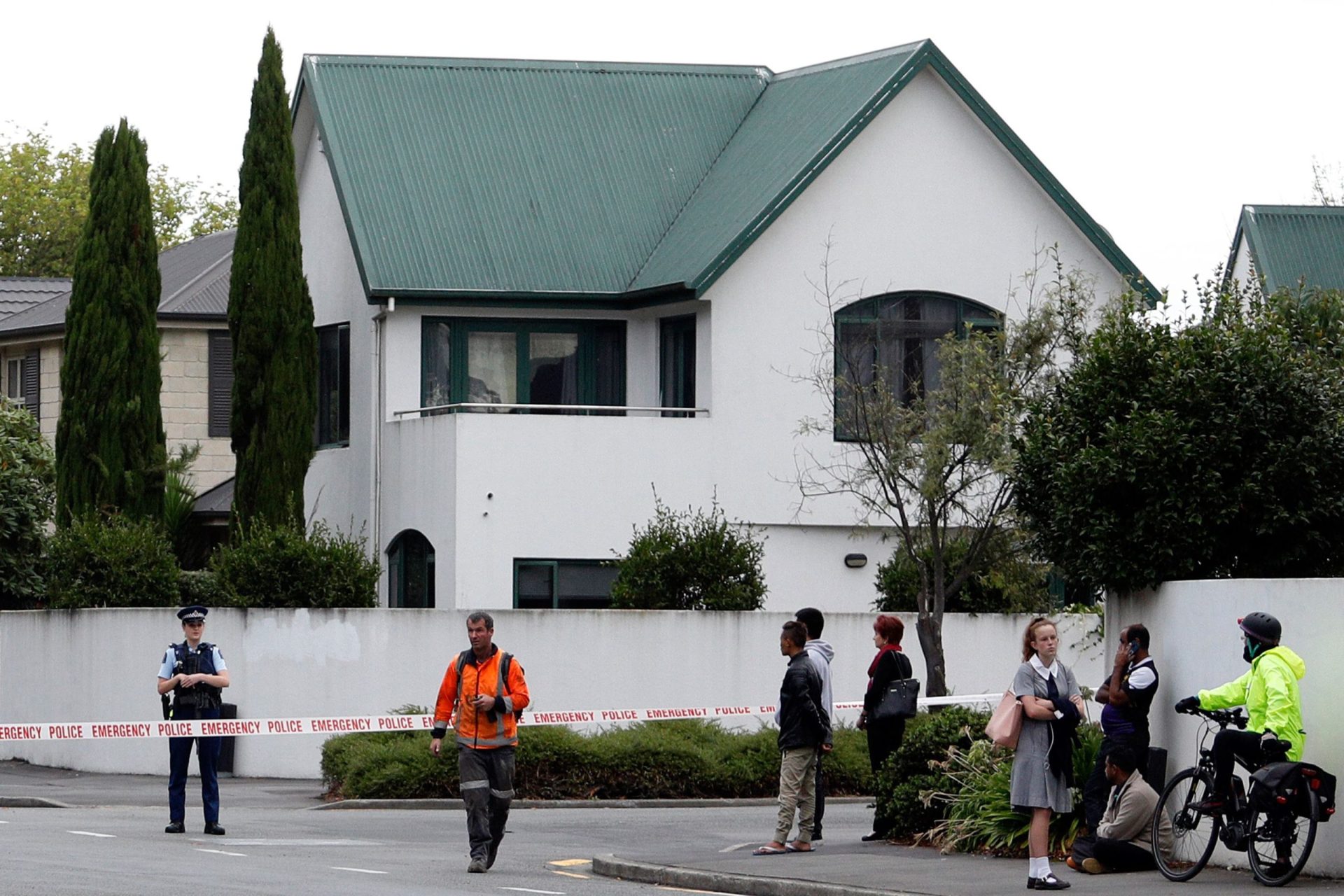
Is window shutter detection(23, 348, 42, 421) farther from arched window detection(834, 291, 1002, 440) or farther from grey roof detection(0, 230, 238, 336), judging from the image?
arched window detection(834, 291, 1002, 440)

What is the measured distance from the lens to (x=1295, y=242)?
43781 millimetres

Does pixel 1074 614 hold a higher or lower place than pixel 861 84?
lower

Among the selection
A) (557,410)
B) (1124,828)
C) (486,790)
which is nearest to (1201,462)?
(1124,828)

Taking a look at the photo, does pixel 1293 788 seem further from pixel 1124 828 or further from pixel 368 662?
pixel 368 662

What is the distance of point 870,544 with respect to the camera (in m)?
31.4

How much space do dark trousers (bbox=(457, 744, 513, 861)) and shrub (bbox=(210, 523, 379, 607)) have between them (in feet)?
35.1

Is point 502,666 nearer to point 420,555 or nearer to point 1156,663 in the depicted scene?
point 1156,663

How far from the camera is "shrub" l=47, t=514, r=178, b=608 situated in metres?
27.5

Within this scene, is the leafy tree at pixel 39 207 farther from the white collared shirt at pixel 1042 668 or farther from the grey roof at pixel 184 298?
the white collared shirt at pixel 1042 668

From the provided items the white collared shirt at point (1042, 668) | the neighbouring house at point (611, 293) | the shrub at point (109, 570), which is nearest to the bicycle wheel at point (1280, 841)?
the white collared shirt at point (1042, 668)

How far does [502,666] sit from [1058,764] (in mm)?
4120

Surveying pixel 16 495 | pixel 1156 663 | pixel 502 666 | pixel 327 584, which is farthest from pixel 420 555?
pixel 1156 663

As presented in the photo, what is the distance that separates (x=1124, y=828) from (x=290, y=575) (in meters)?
14.0

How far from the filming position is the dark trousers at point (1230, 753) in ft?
46.3
